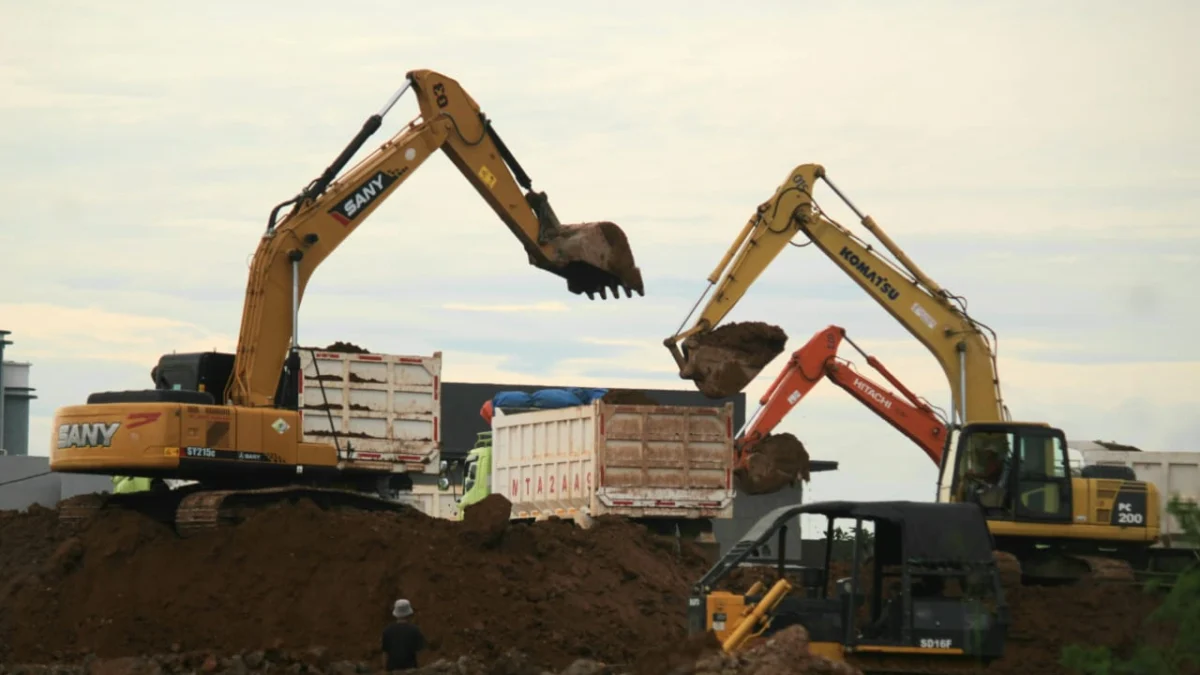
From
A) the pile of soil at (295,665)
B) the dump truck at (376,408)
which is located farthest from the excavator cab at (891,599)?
the dump truck at (376,408)

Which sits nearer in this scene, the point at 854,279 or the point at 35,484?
the point at 854,279

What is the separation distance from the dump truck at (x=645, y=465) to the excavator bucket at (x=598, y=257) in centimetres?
185

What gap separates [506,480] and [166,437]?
9.25 meters

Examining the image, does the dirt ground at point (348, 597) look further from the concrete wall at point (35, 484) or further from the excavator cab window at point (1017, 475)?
the concrete wall at point (35, 484)

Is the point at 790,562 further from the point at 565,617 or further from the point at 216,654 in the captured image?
the point at 216,654

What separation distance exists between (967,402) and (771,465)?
8.44m

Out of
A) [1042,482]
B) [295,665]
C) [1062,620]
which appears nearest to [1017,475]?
[1042,482]

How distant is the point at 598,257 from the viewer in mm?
27188

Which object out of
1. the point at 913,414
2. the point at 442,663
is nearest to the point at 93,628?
the point at 442,663

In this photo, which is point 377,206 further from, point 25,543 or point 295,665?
point 295,665

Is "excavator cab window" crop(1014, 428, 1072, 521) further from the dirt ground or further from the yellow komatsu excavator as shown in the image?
the yellow komatsu excavator

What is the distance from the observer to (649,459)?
27.8 meters

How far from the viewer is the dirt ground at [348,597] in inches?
862

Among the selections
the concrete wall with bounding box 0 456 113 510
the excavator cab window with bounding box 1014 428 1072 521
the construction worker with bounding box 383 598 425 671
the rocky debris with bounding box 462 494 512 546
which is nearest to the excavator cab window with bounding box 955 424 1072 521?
the excavator cab window with bounding box 1014 428 1072 521
